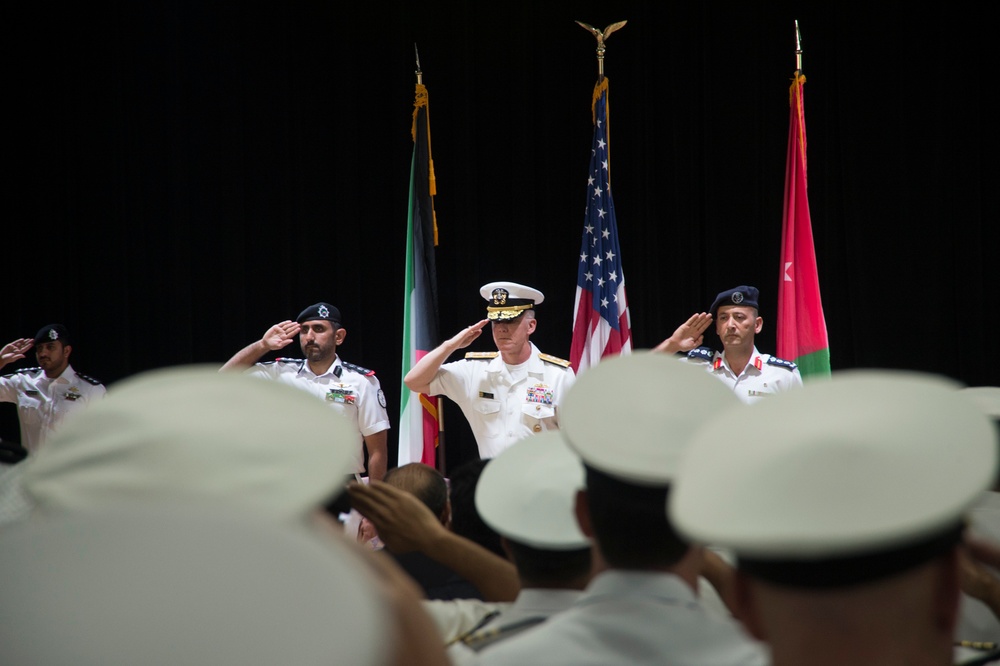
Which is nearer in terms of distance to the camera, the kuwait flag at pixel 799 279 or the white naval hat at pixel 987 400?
the white naval hat at pixel 987 400

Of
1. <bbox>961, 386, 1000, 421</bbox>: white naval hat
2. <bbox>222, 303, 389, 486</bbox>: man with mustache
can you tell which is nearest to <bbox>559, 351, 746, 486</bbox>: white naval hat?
<bbox>961, 386, 1000, 421</bbox>: white naval hat

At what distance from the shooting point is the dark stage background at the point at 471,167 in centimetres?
591

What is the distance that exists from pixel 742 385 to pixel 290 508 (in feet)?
13.8

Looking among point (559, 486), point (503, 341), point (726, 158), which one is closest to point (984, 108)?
point (726, 158)

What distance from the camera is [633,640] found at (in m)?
0.91

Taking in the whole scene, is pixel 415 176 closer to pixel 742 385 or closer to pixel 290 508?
pixel 742 385

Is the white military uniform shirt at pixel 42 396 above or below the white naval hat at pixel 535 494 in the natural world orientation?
below

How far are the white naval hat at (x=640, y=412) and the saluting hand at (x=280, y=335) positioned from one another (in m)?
3.95

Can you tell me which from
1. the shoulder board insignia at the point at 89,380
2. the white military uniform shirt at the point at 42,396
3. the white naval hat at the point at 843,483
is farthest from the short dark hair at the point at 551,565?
the shoulder board insignia at the point at 89,380

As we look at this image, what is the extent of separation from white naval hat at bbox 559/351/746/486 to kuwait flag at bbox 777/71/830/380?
13.1 ft

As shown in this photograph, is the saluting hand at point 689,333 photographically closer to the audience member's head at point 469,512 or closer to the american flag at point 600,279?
the american flag at point 600,279

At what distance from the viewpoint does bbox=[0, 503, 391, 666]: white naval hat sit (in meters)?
0.43

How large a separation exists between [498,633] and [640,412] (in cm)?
36

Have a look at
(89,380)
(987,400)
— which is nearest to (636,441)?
(987,400)
